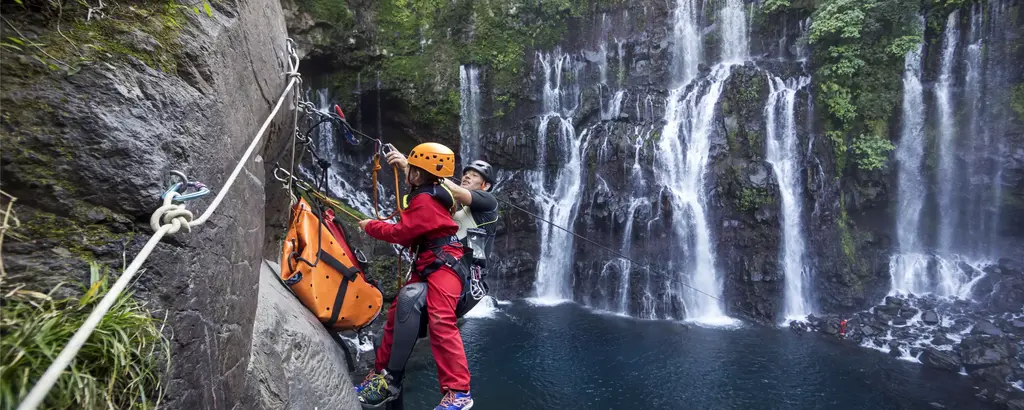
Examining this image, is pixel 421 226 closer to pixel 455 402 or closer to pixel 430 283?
pixel 430 283

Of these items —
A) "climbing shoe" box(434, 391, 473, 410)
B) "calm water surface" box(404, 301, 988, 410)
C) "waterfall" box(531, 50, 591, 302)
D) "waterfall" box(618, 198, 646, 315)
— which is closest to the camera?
"climbing shoe" box(434, 391, 473, 410)

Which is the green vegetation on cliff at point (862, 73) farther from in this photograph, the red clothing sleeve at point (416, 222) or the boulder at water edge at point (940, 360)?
the red clothing sleeve at point (416, 222)

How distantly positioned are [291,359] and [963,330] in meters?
15.7

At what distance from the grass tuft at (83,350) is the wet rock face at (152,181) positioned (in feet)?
0.35

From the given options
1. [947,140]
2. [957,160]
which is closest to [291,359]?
[947,140]

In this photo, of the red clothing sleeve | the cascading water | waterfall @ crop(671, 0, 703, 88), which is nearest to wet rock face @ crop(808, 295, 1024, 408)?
the cascading water

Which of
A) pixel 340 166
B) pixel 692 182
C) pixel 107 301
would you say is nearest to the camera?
pixel 107 301

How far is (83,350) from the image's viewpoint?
1218mm

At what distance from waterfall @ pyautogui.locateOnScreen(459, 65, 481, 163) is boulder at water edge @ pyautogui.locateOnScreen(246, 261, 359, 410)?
46.6 ft

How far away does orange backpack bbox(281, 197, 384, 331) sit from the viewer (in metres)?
3.02

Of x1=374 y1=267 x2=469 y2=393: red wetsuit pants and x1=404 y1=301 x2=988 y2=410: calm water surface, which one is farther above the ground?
x1=374 y1=267 x2=469 y2=393: red wetsuit pants

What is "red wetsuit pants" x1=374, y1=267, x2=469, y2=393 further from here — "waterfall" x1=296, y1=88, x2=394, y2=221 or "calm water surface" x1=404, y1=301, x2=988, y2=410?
"waterfall" x1=296, y1=88, x2=394, y2=221

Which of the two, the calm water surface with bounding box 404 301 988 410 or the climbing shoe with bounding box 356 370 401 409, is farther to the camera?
the calm water surface with bounding box 404 301 988 410

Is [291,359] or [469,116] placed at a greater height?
[469,116]
